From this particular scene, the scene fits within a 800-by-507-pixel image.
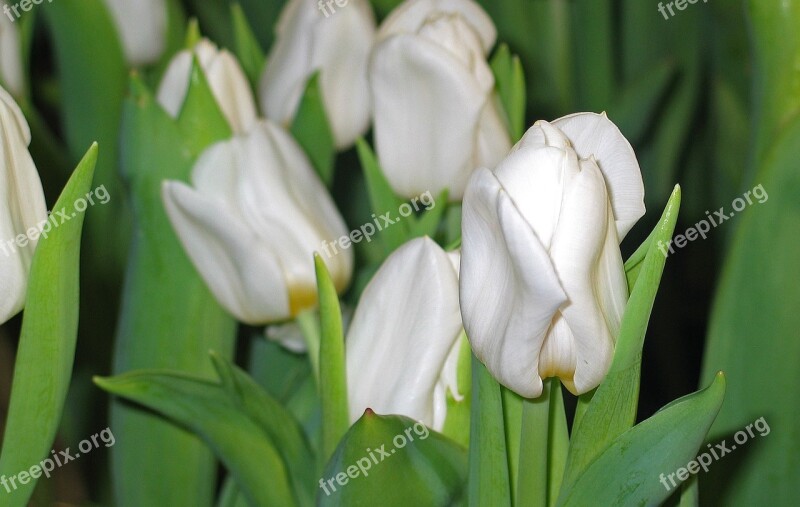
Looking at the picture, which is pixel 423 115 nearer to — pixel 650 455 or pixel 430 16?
pixel 430 16

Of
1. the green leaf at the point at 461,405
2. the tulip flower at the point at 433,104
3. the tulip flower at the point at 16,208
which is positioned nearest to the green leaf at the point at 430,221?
the tulip flower at the point at 433,104

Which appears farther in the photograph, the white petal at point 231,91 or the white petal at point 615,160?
the white petal at point 231,91

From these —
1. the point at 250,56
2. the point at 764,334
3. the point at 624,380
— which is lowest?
the point at 764,334

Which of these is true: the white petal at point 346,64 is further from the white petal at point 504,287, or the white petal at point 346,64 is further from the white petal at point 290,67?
the white petal at point 504,287

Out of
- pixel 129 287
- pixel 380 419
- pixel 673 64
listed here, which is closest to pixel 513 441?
pixel 380 419

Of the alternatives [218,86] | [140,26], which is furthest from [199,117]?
[140,26]

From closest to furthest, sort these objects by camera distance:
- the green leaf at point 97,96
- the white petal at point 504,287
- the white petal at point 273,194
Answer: the white petal at point 504,287, the white petal at point 273,194, the green leaf at point 97,96

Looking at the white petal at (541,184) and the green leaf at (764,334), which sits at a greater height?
the white petal at (541,184)
